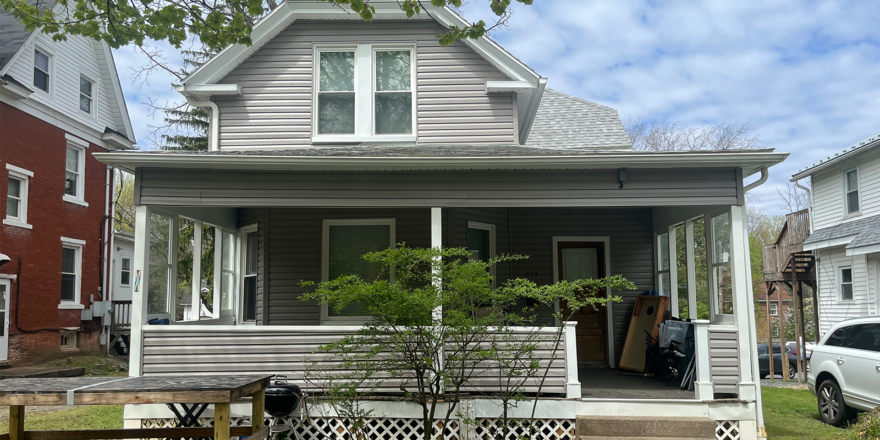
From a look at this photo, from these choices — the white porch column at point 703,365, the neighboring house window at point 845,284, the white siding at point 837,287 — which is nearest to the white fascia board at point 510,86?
the white porch column at point 703,365

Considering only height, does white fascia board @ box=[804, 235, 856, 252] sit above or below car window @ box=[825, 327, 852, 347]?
above

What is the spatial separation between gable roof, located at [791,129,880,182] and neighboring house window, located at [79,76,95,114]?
21.8 meters

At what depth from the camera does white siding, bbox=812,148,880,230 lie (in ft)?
59.5

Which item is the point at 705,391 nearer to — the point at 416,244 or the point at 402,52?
the point at 416,244

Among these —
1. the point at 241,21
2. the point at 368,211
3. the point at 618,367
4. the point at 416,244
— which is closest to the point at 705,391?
the point at 618,367

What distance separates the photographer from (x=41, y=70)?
1702 centimetres

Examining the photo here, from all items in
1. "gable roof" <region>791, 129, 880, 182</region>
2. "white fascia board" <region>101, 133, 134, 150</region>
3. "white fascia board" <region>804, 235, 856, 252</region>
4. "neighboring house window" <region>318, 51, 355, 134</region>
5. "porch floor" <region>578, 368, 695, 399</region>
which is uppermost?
"white fascia board" <region>101, 133, 134, 150</region>

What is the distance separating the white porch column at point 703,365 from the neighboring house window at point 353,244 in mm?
4409

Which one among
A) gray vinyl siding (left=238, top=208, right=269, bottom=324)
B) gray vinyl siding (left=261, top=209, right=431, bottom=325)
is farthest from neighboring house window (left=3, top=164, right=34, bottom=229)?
gray vinyl siding (left=261, top=209, right=431, bottom=325)

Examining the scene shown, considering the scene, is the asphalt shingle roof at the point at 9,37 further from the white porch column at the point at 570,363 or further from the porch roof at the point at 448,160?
the white porch column at the point at 570,363

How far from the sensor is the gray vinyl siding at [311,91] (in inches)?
409

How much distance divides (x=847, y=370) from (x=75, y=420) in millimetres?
11267

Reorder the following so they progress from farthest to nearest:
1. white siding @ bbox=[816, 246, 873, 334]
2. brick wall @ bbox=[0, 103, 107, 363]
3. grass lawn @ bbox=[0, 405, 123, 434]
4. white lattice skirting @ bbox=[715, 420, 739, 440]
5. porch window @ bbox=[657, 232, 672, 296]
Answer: white siding @ bbox=[816, 246, 873, 334], brick wall @ bbox=[0, 103, 107, 363], porch window @ bbox=[657, 232, 672, 296], grass lawn @ bbox=[0, 405, 123, 434], white lattice skirting @ bbox=[715, 420, 739, 440]

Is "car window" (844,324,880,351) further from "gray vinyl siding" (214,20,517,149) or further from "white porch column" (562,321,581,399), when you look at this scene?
"gray vinyl siding" (214,20,517,149)
